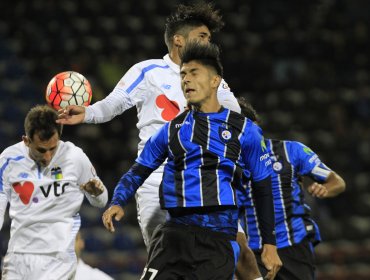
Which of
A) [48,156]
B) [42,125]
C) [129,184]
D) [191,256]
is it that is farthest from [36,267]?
[191,256]

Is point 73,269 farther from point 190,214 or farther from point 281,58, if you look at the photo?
point 281,58

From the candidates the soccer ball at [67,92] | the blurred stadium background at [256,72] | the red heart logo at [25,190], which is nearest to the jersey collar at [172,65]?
the soccer ball at [67,92]

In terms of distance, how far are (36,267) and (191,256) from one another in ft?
5.11

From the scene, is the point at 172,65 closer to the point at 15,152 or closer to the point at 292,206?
the point at 15,152

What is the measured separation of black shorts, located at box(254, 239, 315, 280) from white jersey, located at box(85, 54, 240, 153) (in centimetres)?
129

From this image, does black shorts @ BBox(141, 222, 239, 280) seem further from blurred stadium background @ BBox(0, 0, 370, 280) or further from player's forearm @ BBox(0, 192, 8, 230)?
blurred stadium background @ BBox(0, 0, 370, 280)

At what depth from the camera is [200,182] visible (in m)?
4.93

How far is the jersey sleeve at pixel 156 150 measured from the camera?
511 centimetres

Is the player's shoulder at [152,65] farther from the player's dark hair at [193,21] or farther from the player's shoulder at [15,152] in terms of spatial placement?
the player's shoulder at [15,152]

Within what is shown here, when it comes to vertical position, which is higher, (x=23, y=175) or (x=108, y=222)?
(x=23, y=175)

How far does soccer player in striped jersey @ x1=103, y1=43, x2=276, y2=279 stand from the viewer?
194 inches

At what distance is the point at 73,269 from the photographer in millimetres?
6191

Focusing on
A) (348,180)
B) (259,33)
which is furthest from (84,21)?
(348,180)

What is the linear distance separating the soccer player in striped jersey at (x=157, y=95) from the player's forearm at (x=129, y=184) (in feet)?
1.90
